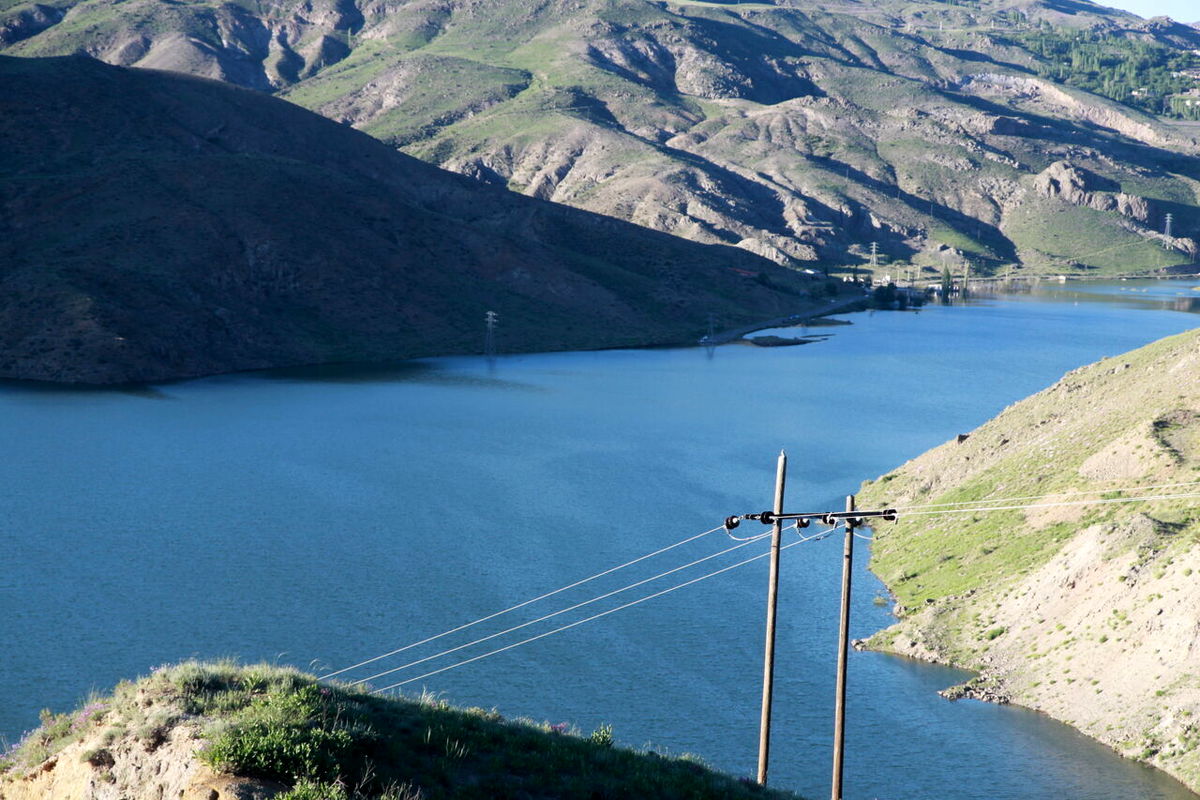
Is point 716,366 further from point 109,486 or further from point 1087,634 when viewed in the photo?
point 1087,634

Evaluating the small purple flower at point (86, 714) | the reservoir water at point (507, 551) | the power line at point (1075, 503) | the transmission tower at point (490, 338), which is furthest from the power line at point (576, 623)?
the transmission tower at point (490, 338)

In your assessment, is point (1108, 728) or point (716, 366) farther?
point (716, 366)

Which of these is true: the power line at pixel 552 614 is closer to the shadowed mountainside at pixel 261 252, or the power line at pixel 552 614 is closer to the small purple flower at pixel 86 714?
the small purple flower at pixel 86 714

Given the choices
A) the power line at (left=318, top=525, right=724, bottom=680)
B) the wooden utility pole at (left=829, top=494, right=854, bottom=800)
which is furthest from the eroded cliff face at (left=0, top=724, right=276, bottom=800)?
the power line at (left=318, top=525, right=724, bottom=680)

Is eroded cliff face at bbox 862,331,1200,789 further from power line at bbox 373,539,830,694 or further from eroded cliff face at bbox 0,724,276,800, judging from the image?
eroded cliff face at bbox 0,724,276,800

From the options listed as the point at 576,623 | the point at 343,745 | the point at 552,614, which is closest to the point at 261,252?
the point at 552,614

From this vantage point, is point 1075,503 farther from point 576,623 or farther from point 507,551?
point 507,551

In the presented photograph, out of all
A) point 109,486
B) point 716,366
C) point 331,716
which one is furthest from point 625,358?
point 331,716
